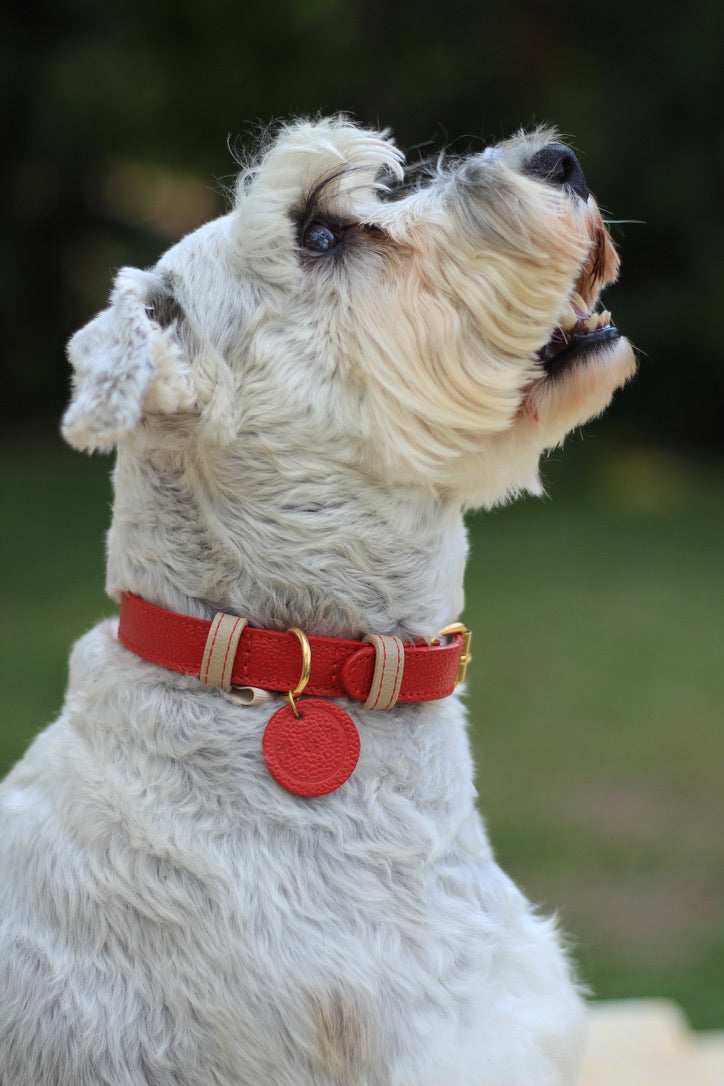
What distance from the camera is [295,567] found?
2.40 m

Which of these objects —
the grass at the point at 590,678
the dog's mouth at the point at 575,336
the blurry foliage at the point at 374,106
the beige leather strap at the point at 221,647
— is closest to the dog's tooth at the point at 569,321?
the dog's mouth at the point at 575,336

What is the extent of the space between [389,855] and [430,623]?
489mm

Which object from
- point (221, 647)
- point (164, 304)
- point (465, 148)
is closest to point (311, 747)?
point (221, 647)

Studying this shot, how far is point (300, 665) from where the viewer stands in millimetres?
2342

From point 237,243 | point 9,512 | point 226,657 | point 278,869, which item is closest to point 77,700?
point 226,657

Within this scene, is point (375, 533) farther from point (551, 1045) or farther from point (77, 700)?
point (551, 1045)

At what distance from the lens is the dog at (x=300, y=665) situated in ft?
7.29

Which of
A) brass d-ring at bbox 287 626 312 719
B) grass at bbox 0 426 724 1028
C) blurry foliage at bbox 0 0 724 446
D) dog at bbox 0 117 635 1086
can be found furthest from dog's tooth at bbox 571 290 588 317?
blurry foliage at bbox 0 0 724 446

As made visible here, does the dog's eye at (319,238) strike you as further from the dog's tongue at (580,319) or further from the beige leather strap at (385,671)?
the beige leather strap at (385,671)

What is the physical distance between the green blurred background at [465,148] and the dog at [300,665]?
4579 mm

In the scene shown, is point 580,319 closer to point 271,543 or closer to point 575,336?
point 575,336

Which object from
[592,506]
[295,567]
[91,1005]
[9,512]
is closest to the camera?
[91,1005]

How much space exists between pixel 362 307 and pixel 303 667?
72 centimetres

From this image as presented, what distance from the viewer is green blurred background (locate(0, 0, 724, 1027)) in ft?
27.0
